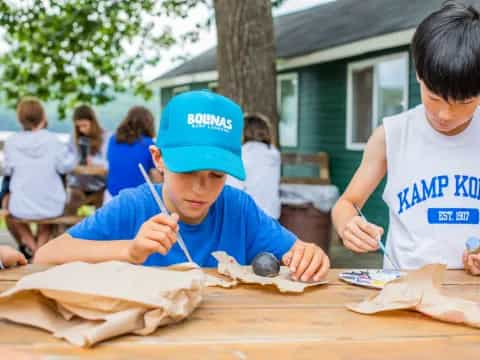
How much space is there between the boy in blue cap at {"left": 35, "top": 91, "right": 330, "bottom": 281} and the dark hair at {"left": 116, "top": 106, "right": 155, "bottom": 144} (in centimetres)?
426

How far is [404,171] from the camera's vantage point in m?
2.21

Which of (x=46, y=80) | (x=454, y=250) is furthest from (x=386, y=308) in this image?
(x=46, y=80)

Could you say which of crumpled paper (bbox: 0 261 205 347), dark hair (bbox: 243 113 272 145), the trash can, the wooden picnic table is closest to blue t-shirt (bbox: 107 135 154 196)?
dark hair (bbox: 243 113 272 145)

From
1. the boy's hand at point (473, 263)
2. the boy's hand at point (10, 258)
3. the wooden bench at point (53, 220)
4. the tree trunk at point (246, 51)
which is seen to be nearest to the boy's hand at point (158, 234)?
the boy's hand at point (10, 258)

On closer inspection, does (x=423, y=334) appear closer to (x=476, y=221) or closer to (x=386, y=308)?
(x=386, y=308)

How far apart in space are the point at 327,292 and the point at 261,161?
4596 mm

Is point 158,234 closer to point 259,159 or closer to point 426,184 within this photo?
point 426,184

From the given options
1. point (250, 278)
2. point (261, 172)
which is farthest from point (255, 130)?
point (250, 278)

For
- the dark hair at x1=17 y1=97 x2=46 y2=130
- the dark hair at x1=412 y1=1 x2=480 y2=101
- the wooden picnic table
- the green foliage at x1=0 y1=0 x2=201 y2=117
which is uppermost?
the green foliage at x1=0 y1=0 x2=201 y2=117

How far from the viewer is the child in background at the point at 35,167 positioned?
635 cm

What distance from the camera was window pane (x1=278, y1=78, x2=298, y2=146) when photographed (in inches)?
482

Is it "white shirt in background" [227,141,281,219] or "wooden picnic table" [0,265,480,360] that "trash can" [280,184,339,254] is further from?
"wooden picnic table" [0,265,480,360]

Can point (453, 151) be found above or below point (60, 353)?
above

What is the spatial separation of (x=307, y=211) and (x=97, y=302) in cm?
589
